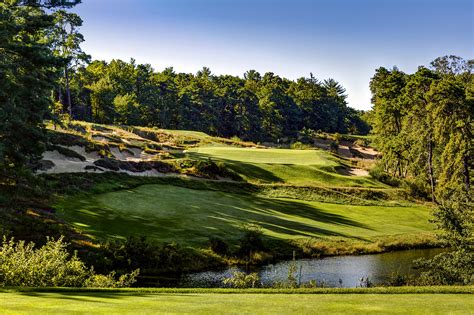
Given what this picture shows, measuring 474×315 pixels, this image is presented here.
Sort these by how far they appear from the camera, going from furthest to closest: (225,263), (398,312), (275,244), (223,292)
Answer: (275,244)
(225,263)
(223,292)
(398,312)

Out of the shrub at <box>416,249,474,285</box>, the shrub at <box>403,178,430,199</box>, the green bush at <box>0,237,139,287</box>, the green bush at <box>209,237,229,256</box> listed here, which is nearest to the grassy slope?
the green bush at <box>209,237,229,256</box>

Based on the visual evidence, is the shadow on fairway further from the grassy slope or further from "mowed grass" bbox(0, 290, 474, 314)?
"mowed grass" bbox(0, 290, 474, 314)

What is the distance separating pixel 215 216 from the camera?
4394cm

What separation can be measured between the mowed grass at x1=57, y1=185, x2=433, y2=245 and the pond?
14.0 feet

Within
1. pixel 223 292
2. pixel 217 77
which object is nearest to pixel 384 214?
pixel 223 292

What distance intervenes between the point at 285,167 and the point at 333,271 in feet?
122

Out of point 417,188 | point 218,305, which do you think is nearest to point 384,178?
point 417,188

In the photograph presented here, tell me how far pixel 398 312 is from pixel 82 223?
2728cm

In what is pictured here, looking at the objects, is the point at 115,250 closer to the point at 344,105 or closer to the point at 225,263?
the point at 225,263

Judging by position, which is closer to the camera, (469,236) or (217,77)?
(469,236)

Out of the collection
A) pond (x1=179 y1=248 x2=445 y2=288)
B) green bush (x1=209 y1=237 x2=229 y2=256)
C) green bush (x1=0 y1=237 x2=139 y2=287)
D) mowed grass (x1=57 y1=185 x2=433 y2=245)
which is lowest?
pond (x1=179 y1=248 x2=445 y2=288)

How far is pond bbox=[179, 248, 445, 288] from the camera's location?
99.7 feet

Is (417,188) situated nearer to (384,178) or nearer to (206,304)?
(384,178)

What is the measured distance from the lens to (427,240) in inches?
1801
